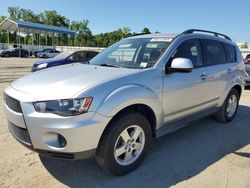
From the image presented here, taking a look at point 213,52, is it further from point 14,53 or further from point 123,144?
point 14,53

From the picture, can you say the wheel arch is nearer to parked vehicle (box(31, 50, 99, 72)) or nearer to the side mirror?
the side mirror

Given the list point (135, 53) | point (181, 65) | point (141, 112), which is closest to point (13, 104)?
point (141, 112)

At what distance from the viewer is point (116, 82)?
11.3ft

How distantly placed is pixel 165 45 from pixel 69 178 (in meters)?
2.35

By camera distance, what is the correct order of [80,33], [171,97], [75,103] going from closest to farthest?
[75,103]
[171,97]
[80,33]

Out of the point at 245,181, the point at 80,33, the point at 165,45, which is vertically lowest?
the point at 245,181

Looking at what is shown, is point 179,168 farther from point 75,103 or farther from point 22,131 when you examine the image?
point 22,131

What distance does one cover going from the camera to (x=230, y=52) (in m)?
6.11

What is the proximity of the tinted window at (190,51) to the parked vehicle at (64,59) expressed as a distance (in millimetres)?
9339

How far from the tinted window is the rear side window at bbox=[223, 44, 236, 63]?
4.34 ft

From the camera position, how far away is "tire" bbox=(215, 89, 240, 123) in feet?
19.7

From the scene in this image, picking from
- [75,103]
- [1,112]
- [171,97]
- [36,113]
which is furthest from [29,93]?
[1,112]

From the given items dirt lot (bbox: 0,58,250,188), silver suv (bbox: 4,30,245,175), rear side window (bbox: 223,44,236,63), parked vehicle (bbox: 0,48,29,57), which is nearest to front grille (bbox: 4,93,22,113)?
silver suv (bbox: 4,30,245,175)

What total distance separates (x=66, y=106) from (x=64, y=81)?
0.46 m
